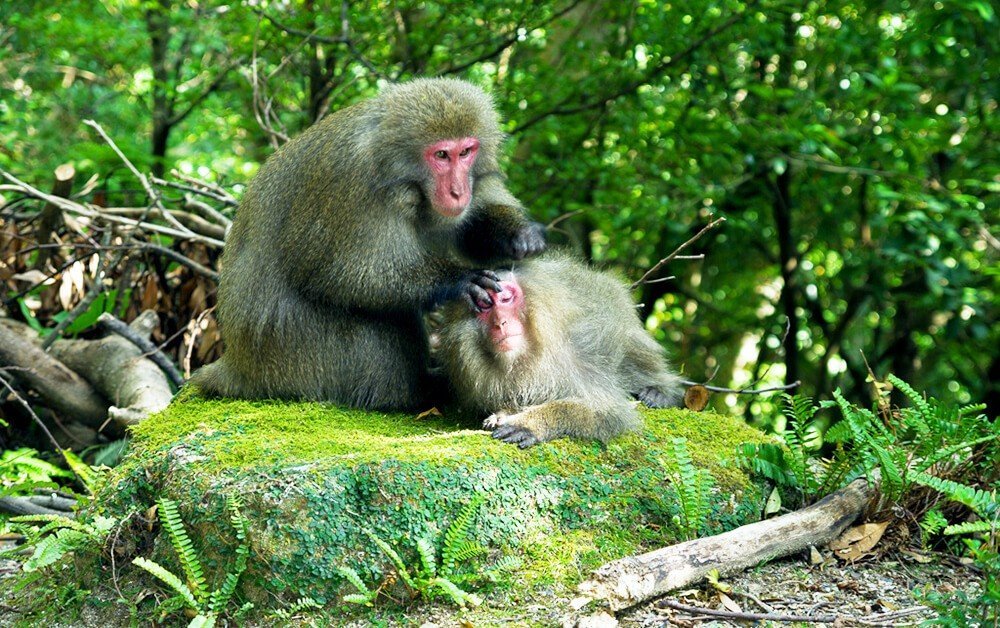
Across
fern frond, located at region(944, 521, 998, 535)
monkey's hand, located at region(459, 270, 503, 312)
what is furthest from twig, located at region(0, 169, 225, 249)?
fern frond, located at region(944, 521, 998, 535)

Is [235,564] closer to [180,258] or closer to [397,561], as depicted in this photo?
[397,561]

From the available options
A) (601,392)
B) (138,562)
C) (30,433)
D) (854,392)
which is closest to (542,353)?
(601,392)

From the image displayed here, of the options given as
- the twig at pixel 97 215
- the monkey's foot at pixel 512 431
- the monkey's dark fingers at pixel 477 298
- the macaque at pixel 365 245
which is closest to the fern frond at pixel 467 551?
the monkey's foot at pixel 512 431

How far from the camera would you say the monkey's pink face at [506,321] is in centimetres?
519

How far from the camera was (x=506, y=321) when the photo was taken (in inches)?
205

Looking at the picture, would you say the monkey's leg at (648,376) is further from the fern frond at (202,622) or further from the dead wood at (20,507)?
the dead wood at (20,507)

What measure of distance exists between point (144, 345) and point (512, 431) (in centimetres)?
363

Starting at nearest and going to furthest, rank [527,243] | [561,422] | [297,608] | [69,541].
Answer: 1. [297,608]
2. [69,541]
3. [561,422]
4. [527,243]

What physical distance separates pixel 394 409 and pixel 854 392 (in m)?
7.62

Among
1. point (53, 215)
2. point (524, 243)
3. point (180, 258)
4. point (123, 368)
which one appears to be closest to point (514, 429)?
point (524, 243)

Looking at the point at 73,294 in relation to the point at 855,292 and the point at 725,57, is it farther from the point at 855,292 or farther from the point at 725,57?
the point at 855,292

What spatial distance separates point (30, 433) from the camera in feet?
24.9

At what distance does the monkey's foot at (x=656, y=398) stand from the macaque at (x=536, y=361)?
0.55 metres

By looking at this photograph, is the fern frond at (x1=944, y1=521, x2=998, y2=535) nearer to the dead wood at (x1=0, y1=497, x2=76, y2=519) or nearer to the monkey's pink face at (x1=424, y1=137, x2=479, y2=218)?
the monkey's pink face at (x1=424, y1=137, x2=479, y2=218)
